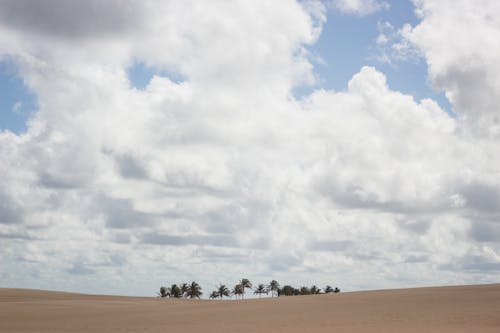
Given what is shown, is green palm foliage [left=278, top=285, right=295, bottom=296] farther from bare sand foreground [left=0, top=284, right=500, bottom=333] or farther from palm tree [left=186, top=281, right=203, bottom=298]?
bare sand foreground [left=0, top=284, right=500, bottom=333]

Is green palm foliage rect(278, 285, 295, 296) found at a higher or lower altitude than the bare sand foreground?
higher

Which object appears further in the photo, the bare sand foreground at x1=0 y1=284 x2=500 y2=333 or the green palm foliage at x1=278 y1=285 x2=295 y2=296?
the green palm foliage at x1=278 y1=285 x2=295 y2=296

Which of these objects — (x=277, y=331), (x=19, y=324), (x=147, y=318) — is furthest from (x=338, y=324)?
(x=19, y=324)

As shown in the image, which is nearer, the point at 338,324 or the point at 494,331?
the point at 494,331

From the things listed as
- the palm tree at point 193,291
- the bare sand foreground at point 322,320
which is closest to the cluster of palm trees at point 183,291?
the palm tree at point 193,291

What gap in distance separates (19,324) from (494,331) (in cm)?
3740

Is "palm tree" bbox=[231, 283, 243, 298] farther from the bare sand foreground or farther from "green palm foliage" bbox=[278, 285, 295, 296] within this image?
the bare sand foreground

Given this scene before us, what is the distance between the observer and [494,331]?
33031 millimetres

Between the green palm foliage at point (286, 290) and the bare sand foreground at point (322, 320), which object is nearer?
the bare sand foreground at point (322, 320)

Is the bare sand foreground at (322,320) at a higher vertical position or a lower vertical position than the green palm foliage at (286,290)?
lower

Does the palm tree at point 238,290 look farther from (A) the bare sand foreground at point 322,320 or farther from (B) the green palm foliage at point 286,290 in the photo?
(A) the bare sand foreground at point 322,320

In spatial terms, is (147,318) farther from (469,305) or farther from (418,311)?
(469,305)

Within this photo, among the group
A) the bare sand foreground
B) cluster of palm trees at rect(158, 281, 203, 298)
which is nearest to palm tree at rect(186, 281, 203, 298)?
cluster of palm trees at rect(158, 281, 203, 298)

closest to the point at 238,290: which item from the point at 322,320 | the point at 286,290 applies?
the point at 286,290
